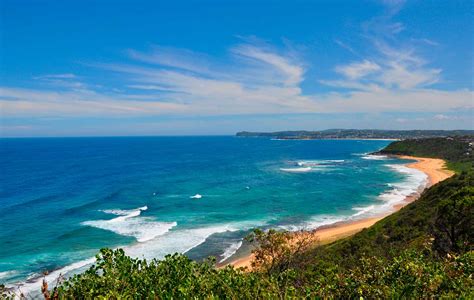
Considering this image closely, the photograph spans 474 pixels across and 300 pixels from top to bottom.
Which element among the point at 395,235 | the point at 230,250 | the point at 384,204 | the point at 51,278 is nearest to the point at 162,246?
the point at 230,250

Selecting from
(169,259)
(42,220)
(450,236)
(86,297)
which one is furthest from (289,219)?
(86,297)

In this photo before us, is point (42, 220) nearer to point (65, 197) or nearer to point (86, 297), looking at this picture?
point (65, 197)

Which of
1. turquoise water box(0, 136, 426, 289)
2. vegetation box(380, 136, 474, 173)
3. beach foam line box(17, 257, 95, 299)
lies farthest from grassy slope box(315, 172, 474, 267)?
vegetation box(380, 136, 474, 173)

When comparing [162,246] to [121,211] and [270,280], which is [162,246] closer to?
[121,211]

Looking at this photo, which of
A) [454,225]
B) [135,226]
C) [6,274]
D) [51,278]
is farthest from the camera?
[135,226]

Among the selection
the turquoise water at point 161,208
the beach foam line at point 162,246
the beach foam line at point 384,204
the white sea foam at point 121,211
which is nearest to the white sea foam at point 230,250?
the turquoise water at point 161,208

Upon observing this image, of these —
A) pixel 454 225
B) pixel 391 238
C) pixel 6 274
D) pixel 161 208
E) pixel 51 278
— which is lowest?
pixel 51 278

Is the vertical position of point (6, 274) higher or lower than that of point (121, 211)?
lower
